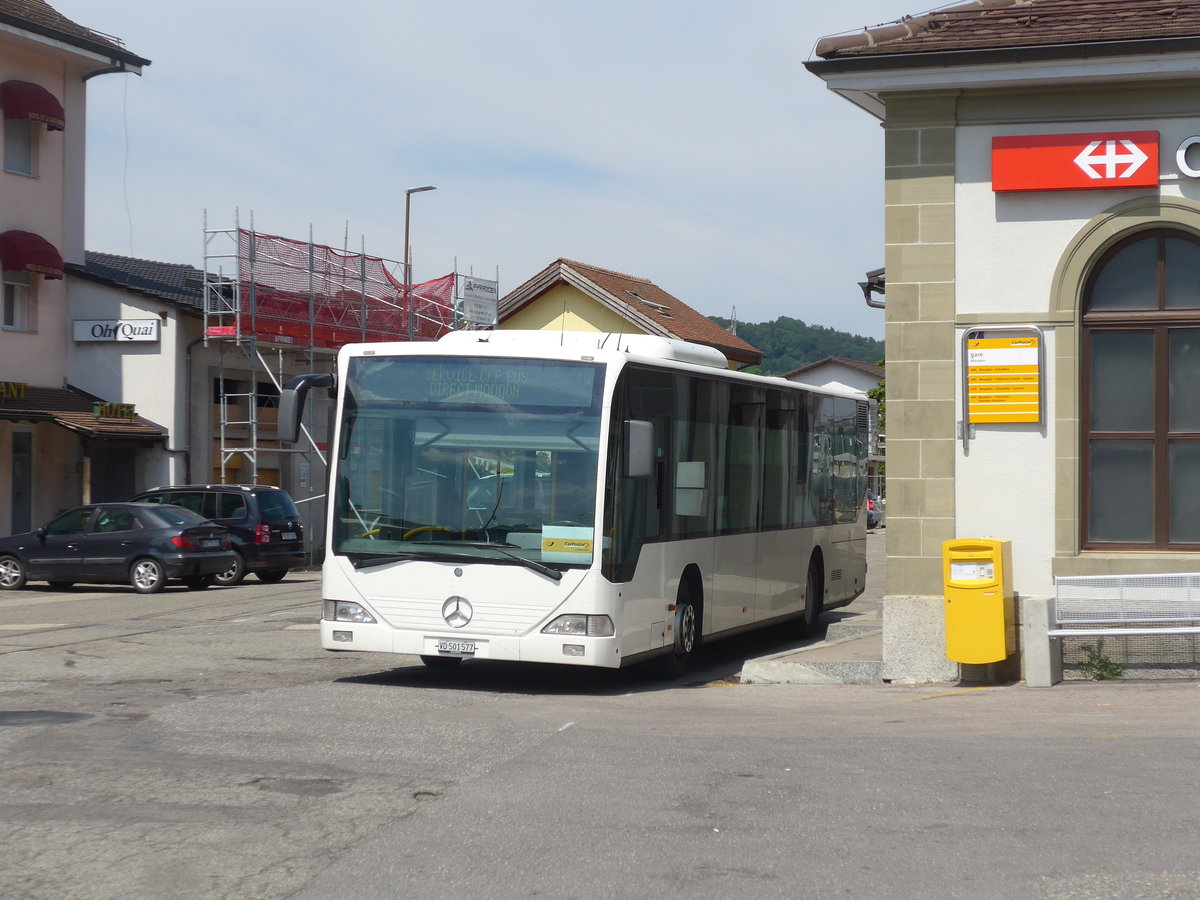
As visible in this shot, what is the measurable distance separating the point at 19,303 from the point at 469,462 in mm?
24816

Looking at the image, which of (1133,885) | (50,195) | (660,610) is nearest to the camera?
(1133,885)

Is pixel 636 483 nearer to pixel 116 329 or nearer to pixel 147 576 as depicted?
pixel 147 576

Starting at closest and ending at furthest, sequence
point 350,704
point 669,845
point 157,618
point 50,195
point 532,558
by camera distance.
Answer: point 669,845 < point 350,704 < point 532,558 < point 157,618 < point 50,195

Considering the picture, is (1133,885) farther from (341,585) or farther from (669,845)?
(341,585)

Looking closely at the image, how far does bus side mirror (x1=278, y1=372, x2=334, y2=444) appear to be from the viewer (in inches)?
493

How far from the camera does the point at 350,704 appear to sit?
1118cm

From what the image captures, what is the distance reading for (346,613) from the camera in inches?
489

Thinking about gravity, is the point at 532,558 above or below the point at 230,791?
above

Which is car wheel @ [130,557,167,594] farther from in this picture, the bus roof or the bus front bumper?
the bus front bumper

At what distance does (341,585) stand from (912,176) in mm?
6017

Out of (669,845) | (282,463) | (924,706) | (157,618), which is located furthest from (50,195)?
(669,845)

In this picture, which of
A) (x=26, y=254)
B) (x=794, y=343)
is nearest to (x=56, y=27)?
(x=26, y=254)

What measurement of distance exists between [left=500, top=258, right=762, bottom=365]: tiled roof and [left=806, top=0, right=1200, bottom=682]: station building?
41384 millimetres

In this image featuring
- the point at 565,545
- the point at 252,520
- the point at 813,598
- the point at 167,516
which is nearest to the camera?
the point at 565,545
